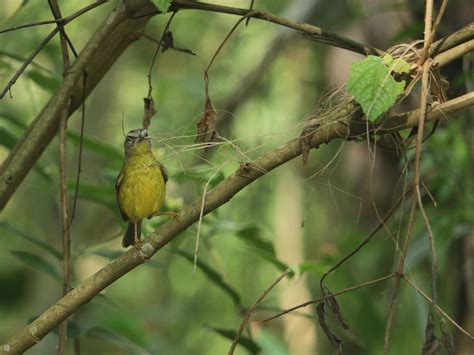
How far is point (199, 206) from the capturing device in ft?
6.56

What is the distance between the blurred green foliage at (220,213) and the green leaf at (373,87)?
19.3 inches

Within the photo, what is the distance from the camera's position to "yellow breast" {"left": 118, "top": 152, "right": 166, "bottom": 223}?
3402mm

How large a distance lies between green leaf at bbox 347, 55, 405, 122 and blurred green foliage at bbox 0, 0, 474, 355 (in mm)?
490

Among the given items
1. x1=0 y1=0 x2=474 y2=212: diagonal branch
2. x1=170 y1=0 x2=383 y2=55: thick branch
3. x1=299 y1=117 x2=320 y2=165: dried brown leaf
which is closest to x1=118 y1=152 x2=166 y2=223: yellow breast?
x1=0 y1=0 x2=474 y2=212: diagonal branch

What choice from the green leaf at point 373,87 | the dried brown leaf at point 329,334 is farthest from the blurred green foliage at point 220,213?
the dried brown leaf at point 329,334

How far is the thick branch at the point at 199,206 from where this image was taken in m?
1.95

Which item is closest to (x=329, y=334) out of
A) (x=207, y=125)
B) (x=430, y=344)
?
(x=430, y=344)

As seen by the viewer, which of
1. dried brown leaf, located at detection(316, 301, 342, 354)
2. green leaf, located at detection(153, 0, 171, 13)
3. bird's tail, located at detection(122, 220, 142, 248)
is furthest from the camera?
bird's tail, located at detection(122, 220, 142, 248)

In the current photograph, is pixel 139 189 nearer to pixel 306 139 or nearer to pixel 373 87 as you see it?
pixel 306 139

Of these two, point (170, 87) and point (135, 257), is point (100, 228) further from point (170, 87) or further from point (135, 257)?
point (135, 257)

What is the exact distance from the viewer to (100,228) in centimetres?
615

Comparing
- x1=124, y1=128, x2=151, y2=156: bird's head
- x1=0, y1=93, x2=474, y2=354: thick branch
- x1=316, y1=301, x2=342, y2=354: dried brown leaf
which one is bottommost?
x1=316, y1=301, x2=342, y2=354: dried brown leaf

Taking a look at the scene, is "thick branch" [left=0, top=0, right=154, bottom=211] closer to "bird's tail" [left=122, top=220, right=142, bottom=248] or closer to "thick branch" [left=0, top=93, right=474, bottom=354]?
"thick branch" [left=0, top=93, right=474, bottom=354]

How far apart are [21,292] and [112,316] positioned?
3039 mm
